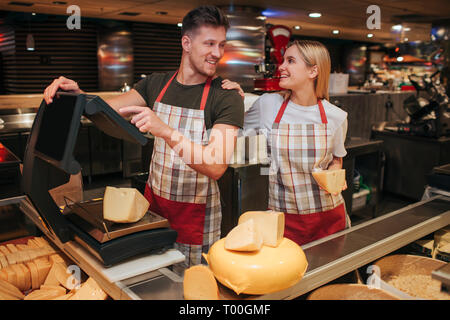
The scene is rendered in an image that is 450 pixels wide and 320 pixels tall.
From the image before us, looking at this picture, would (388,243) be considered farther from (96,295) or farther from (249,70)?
(249,70)

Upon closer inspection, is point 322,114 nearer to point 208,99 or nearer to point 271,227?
point 208,99

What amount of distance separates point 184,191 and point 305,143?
0.65 m

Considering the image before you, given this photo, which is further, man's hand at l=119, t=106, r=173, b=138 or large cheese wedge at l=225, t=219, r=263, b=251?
man's hand at l=119, t=106, r=173, b=138

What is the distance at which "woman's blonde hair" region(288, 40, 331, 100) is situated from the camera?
78.5 inches

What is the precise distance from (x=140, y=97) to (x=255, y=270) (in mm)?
1251

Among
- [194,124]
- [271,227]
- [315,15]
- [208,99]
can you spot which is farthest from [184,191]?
→ [315,15]

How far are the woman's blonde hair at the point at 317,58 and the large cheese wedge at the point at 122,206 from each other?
1.16m

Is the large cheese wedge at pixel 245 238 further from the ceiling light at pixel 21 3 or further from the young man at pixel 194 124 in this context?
the ceiling light at pixel 21 3

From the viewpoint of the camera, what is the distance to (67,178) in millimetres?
1387

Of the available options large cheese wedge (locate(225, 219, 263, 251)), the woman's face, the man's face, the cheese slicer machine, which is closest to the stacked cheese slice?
the cheese slicer machine

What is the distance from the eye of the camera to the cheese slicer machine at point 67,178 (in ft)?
3.72

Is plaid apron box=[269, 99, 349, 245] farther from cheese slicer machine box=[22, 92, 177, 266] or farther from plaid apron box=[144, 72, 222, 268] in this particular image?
cheese slicer machine box=[22, 92, 177, 266]

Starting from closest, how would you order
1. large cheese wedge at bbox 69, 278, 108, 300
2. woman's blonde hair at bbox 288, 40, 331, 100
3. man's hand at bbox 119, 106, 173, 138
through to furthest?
large cheese wedge at bbox 69, 278, 108, 300
man's hand at bbox 119, 106, 173, 138
woman's blonde hair at bbox 288, 40, 331, 100

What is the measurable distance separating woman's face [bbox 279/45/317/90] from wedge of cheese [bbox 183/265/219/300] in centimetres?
120
